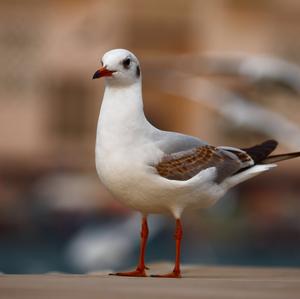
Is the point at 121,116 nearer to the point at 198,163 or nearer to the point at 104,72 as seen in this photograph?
the point at 104,72

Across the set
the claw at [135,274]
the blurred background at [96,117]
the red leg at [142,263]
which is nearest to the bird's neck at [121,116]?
the red leg at [142,263]

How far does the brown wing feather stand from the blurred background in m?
16.4

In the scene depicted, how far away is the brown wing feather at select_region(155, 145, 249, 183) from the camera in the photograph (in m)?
7.52

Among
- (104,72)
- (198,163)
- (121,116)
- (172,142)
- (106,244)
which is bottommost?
(106,244)

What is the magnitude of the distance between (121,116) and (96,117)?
34790mm

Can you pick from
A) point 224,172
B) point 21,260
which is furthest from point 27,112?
point 224,172

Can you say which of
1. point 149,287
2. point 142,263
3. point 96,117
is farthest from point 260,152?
point 96,117

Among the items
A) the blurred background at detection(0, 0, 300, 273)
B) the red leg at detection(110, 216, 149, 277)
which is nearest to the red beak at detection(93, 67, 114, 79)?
the red leg at detection(110, 216, 149, 277)

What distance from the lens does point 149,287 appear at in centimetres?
661

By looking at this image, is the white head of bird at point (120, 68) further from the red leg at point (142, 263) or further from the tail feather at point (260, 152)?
the tail feather at point (260, 152)

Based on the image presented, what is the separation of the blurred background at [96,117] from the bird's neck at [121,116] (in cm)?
1676

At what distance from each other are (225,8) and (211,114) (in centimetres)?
450

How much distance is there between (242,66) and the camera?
74.5 ft

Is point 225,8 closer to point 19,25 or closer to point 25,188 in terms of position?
point 19,25
